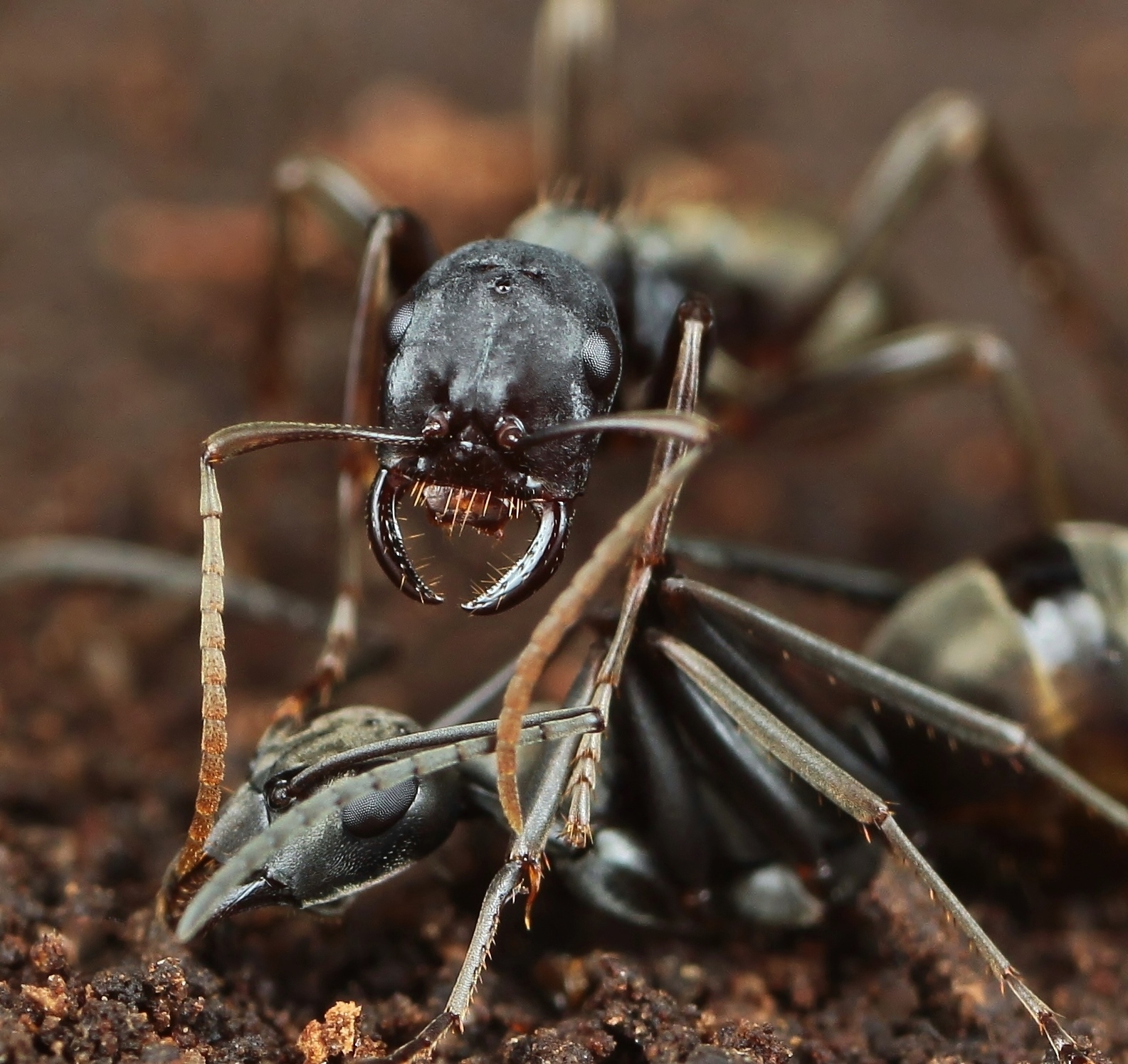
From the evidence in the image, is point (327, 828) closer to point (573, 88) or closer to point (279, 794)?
point (279, 794)

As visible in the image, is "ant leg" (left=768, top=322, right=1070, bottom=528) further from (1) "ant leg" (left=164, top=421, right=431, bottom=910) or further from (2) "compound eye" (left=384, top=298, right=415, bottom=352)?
(1) "ant leg" (left=164, top=421, right=431, bottom=910)

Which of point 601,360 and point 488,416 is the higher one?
point 601,360

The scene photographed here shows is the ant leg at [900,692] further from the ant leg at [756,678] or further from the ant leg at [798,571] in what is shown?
the ant leg at [798,571]

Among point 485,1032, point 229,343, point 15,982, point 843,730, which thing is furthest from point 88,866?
point 229,343

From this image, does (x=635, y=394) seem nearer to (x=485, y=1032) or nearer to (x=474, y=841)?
(x=474, y=841)

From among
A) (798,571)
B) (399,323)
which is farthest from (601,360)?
(798,571)

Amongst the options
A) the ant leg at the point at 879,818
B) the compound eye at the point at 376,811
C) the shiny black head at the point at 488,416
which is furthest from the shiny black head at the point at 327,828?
the ant leg at the point at 879,818

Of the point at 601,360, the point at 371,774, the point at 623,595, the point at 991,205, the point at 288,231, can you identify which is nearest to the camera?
the point at 371,774
